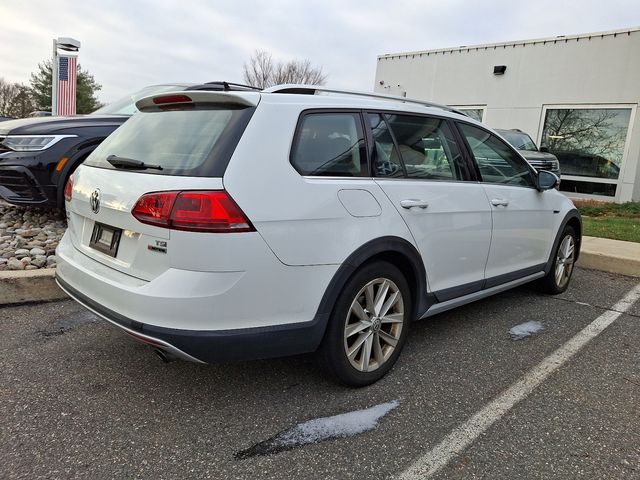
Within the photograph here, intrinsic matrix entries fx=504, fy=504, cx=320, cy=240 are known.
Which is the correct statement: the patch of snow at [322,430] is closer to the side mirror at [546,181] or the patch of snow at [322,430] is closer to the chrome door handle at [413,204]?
the chrome door handle at [413,204]

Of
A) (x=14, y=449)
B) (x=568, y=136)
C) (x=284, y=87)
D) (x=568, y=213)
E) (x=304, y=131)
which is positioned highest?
(x=568, y=136)

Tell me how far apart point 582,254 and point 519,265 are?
2.52 meters

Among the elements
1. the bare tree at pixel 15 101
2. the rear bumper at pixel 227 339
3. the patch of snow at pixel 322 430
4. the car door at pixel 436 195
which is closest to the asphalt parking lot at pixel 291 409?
the patch of snow at pixel 322 430

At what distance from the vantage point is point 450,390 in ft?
9.77

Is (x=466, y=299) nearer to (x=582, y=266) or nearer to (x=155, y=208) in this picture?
(x=155, y=208)

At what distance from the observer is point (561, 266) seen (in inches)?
195

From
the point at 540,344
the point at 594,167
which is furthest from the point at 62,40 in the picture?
the point at 594,167

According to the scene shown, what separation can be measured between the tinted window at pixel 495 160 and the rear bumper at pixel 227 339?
1.95 meters

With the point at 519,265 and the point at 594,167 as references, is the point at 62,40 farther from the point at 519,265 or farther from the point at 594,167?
the point at 594,167

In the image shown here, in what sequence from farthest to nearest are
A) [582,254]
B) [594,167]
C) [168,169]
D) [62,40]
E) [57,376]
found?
[594,167] < [62,40] < [582,254] < [57,376] < [168,169]

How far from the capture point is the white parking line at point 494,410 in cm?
228

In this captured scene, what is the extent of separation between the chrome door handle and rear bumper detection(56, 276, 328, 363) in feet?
2.79

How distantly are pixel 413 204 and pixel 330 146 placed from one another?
0.65 meters

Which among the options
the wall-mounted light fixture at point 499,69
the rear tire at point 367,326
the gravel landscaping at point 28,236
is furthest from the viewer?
the wall-mounted light fixture at point 499,69
